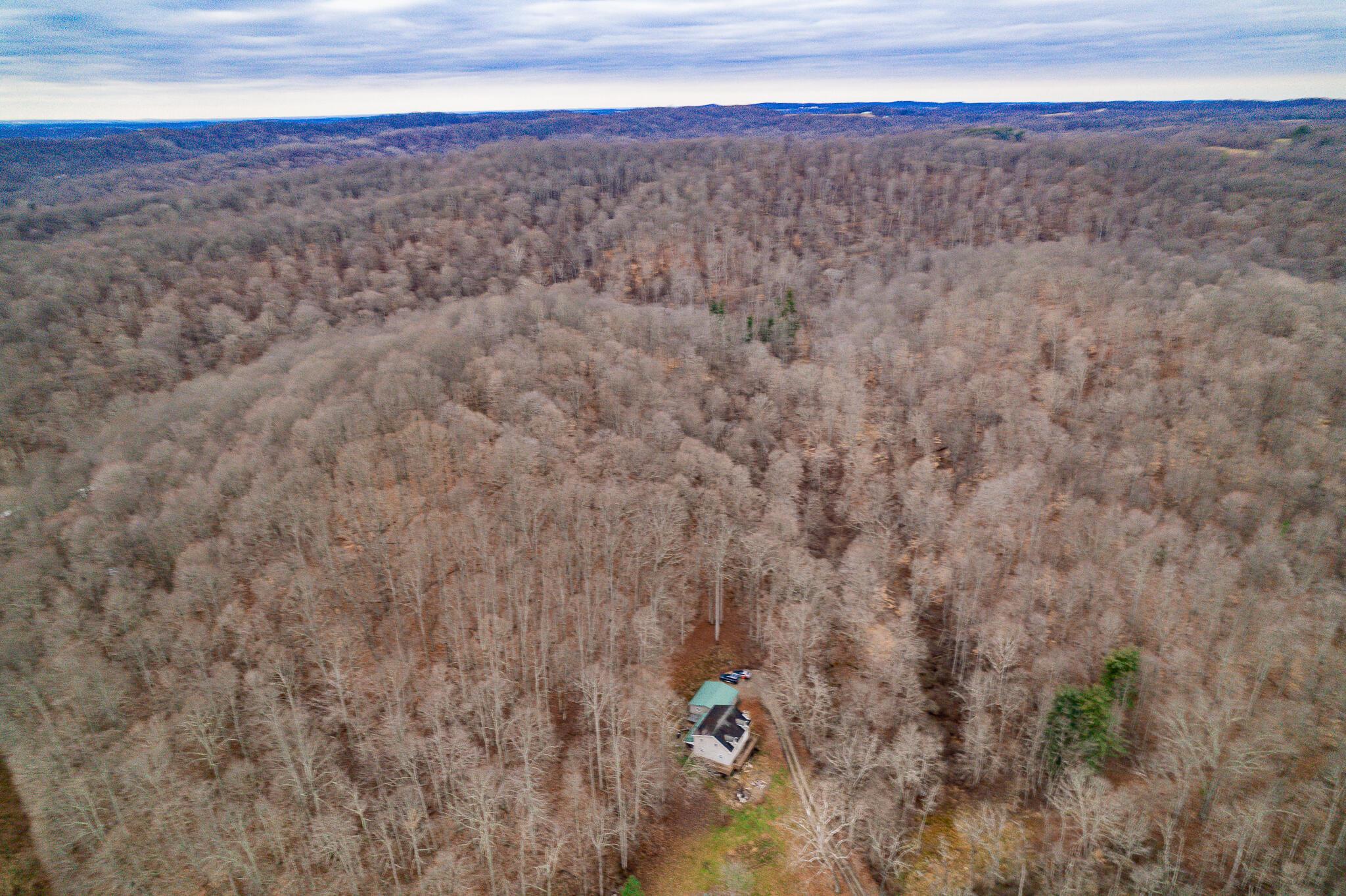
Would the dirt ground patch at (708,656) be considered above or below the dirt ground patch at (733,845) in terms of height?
above

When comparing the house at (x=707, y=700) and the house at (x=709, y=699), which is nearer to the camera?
the house at (x=707, y=700)

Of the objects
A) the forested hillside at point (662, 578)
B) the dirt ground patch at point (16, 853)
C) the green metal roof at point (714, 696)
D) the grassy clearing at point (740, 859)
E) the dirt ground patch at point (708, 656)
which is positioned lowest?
the dirt ground patch at point (16, 853)

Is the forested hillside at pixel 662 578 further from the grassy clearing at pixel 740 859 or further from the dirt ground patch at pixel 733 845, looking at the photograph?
the grassy clearing at pixel 740 859

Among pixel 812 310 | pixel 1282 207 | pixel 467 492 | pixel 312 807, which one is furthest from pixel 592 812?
pixel 1282 207

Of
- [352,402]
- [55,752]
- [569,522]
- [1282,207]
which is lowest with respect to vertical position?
[55,752]

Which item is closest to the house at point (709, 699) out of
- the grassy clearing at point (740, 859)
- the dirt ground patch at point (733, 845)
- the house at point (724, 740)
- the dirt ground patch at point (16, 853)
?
the house at point (724, 740)

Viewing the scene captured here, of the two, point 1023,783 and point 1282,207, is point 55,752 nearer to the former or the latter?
point 1023,783
